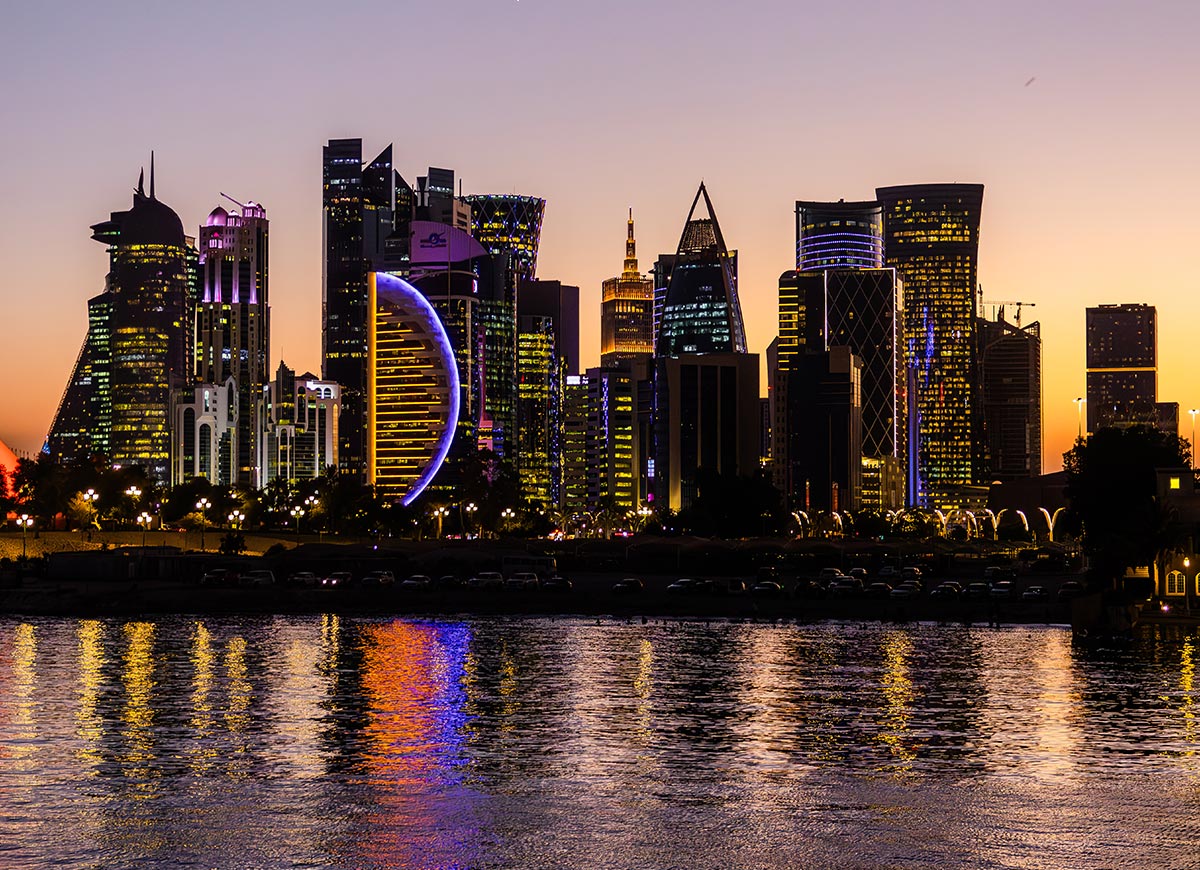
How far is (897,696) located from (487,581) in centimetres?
6177

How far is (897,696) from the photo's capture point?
61.3m

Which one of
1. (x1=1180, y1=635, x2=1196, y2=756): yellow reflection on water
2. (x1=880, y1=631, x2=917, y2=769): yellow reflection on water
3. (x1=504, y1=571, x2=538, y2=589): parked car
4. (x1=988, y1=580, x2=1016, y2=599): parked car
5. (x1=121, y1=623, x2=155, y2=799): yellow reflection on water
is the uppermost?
(x1=504, y1=571, x2=538, y2=589): parked car

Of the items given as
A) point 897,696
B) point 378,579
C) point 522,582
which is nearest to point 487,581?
point 522,582

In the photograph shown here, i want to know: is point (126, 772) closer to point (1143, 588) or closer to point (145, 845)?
point (145, 845)

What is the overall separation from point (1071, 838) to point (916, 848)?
3.67 meters

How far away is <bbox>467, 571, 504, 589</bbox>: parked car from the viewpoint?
11881 cm

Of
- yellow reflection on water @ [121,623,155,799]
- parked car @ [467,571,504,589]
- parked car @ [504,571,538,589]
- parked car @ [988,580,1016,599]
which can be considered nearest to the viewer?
yellow reflection on water @ [121,623,155,799]

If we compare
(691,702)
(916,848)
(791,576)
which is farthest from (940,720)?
(791,576)

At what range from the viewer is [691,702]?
59.2 meters

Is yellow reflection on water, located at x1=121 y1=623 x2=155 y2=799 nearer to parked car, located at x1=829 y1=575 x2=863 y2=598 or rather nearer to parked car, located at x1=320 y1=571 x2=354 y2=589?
parked car, located at x1=320 y1=571 x2=354 y2=589

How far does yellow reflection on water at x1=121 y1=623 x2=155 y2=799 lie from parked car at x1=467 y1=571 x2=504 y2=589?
33021mm

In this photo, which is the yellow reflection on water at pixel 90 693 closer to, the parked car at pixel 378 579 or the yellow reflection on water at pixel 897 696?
the yellow reflection on water at pixel 897 696

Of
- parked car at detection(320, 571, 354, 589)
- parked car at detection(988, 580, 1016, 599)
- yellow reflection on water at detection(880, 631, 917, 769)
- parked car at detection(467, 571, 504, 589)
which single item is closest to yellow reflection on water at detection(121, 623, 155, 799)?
yellow reflection on water at detection(880, 631, 917, 769)

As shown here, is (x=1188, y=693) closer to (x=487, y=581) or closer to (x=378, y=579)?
(x=487, y=581)
